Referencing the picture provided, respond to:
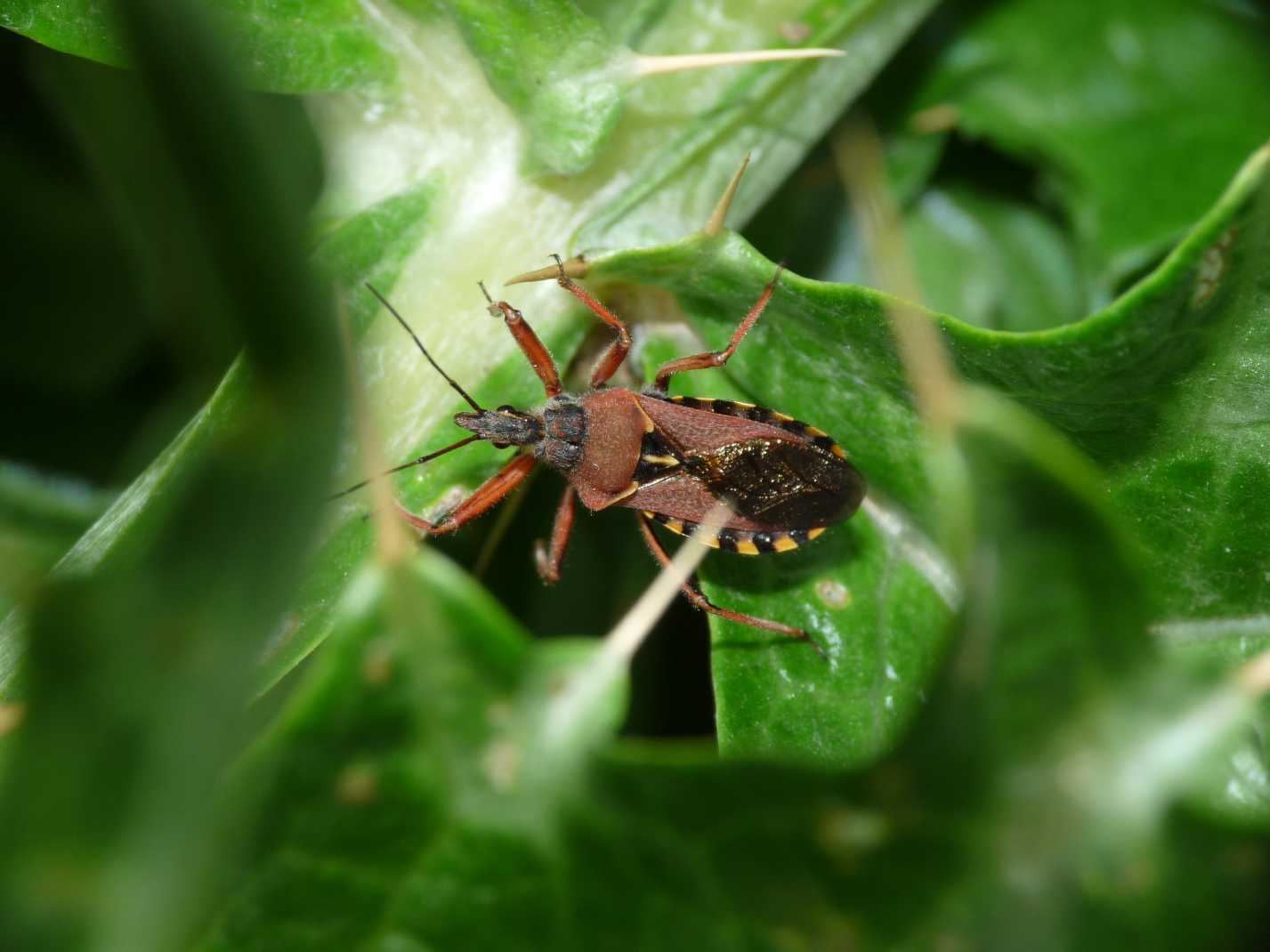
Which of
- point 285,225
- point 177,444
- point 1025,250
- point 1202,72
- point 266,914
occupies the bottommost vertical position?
point 1025,250

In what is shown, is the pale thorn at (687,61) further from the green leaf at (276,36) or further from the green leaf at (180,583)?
the green leaf at (180,583)

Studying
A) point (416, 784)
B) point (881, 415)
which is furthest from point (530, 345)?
point (416, 784)

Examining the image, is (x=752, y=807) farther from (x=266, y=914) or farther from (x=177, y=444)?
(x=177, y=444)

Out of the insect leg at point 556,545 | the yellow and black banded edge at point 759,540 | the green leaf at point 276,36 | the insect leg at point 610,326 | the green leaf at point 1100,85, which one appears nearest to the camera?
the green leaf at point 276,36

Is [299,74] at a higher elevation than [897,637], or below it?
higher

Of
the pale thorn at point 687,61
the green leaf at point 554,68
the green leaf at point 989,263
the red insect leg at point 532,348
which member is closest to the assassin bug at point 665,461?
the red insect leg at point 532,348

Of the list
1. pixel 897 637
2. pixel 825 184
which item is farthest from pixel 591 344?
pixel 897 637
